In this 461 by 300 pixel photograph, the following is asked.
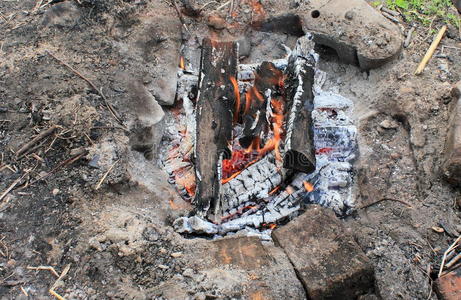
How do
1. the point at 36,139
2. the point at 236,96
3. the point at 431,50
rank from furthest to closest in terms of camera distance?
the point at 431,50 < the point at 236,96 < the point at 36,139

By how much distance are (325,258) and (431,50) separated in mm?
2652

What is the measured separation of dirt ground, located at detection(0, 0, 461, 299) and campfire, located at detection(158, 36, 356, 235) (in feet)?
0.68

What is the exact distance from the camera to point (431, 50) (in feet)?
13.9

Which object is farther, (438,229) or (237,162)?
(237,162)

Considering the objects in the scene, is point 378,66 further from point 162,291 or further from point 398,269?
point 162,291

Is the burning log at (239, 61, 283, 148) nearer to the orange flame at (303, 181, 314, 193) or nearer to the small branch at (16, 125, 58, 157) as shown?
the orange flame at (303, 181, 314, 193)

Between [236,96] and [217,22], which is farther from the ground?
[217,22]

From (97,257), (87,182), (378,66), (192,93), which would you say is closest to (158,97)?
(192,93)

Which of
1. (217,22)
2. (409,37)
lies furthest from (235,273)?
(409,37)

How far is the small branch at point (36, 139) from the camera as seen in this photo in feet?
10.8

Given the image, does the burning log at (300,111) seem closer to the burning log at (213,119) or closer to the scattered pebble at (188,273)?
the burning log at (213,119)

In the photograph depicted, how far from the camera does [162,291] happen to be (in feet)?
8.54

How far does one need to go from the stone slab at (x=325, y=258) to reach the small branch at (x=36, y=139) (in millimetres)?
1990

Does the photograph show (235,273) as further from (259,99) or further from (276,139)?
(259,99)
